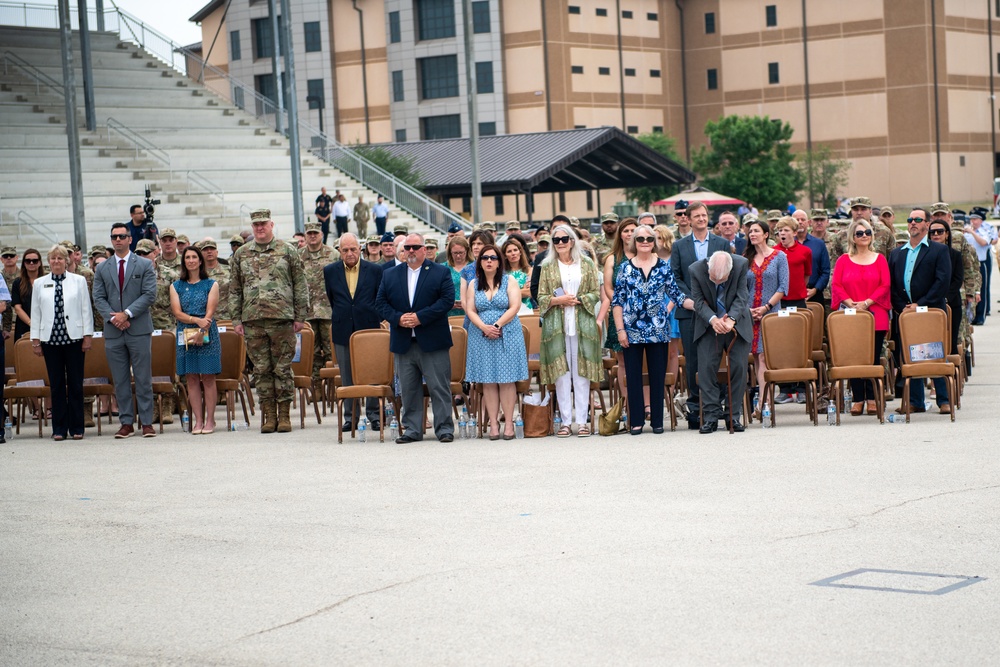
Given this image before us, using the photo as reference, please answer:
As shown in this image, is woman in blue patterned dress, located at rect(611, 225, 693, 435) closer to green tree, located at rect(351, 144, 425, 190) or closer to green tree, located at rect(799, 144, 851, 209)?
green tree, located at rect(351, 144, 425, 190)

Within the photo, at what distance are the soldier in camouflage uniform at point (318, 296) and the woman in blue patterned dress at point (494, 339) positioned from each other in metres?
2.34

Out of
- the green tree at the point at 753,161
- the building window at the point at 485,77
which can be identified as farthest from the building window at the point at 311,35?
the green tree at the point at 753,161

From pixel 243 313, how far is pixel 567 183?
41.3m

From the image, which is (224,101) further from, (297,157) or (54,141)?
(297,157)

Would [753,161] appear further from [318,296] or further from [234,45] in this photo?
[318,296]

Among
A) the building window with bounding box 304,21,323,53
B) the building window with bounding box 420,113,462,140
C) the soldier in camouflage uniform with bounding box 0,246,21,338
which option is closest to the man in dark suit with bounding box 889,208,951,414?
the soldier in camouflage uniform with bounding box 0,246,21,338

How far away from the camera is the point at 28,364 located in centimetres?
1577

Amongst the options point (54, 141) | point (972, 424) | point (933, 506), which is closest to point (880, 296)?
point (972, 424)

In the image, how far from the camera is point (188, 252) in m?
15.1

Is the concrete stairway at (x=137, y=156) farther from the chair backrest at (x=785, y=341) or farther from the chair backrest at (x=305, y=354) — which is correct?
the chair backrest at (x=785, y=341)

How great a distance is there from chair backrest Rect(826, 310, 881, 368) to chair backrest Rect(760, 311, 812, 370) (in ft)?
0.82

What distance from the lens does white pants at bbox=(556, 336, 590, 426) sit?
13781mm

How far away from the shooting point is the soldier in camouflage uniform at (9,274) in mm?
16656

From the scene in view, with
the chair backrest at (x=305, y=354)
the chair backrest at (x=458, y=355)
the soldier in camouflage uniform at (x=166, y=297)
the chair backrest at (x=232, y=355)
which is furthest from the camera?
the soldier in camouflage uniform at (x=166, y=297)
